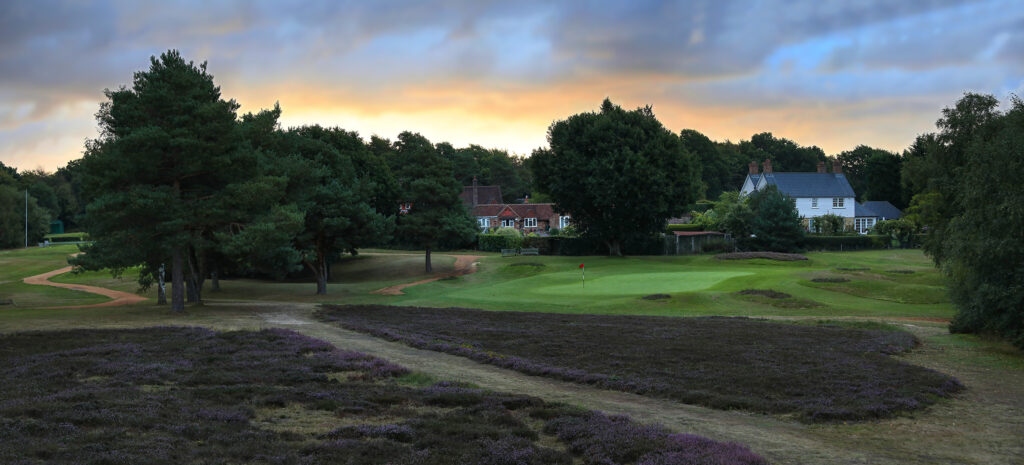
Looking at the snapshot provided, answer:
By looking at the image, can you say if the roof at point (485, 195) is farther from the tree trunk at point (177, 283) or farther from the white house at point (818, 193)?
the tree trunk at point (177, 283)

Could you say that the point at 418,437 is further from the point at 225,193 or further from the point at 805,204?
the point at 805,204

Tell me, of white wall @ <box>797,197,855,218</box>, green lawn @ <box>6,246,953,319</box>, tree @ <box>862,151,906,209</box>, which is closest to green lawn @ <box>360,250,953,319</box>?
green lawn @ <box>6,246,953,319</box>

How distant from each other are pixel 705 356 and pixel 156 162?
26.9 m

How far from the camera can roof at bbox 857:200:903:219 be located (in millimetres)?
112688

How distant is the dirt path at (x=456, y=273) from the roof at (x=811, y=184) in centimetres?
5503

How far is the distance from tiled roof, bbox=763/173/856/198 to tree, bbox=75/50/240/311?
88.2 metres

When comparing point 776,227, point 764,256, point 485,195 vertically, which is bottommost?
point 764,256

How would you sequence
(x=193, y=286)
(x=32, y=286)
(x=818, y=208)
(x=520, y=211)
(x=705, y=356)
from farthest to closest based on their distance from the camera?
(x=520, y=211)
(x=818, y=208)
(x=32, y=286)
(x=193, y=286)
(x=705, y=356)

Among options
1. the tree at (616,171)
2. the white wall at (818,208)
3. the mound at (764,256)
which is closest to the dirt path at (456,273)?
the tree at (616,171)

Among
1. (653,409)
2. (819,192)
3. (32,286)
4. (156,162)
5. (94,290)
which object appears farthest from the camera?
(819,192)

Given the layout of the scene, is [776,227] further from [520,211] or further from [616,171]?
[520,211]

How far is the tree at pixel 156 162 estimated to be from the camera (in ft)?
108

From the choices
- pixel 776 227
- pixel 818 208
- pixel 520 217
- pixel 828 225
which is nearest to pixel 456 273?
pixel 776 227

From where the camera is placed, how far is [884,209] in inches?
4473
